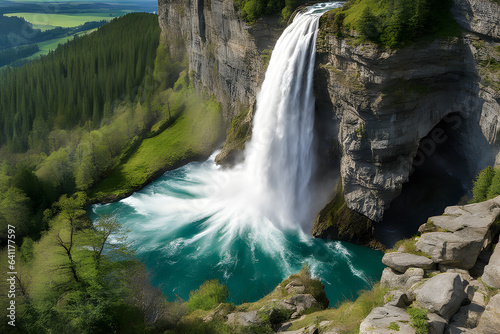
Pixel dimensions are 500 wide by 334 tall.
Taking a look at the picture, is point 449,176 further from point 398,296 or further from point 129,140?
point 129,140

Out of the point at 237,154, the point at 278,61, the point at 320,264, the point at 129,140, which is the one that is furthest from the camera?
the point at 129,140

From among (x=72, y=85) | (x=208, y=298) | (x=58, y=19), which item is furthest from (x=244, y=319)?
(x=58, y=19)

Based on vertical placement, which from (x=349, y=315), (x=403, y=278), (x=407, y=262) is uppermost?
(x=407, y=262)

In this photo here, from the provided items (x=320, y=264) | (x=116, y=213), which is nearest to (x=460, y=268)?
(x=320, y=264)

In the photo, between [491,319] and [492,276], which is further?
[492,276]

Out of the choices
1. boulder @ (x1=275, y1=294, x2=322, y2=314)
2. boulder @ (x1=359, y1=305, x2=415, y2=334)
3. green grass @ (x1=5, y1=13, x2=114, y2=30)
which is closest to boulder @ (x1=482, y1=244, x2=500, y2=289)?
boulder @ (x1=359, y1=305, x2=415, y2=334)

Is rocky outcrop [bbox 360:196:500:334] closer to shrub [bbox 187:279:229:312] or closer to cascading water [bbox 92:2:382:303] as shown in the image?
cascading water [bbox 92:2:382:303]

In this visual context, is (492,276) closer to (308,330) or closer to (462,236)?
(462,236)
